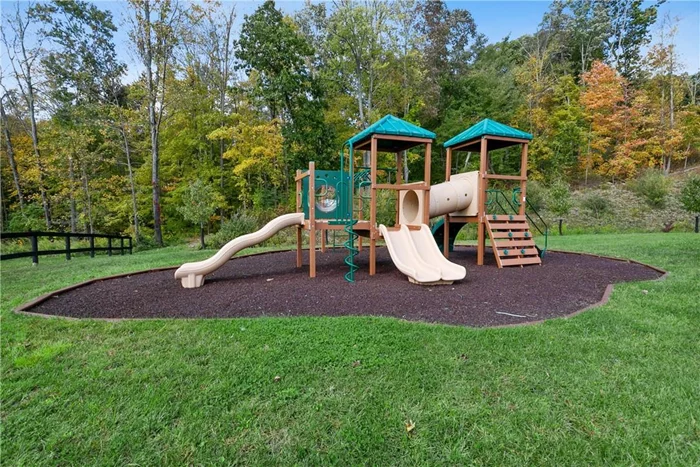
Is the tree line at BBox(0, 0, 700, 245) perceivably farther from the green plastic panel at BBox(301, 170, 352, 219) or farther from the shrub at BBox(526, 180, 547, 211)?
the green plastic panel at BBox(301, 170, 352, 219)

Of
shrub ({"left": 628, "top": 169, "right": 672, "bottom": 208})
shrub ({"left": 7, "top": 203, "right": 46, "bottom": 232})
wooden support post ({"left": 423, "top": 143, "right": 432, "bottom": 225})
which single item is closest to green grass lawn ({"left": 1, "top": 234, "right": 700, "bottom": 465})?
wooden support post ({"left": 423, "top": 143, "right": 432, "bottom": 225})

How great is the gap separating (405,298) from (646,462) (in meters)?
2.78

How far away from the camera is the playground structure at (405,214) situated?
538 cm

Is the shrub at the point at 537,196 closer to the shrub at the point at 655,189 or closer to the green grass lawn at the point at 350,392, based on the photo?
the shrub at the point at 655,189

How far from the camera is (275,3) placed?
16.4 meters

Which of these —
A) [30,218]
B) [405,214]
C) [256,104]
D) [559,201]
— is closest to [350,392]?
[405,214]

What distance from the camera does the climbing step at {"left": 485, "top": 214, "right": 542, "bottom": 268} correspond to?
6633 mm

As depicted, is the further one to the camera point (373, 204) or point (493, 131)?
point (493, 131)

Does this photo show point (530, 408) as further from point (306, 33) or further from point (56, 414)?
point (306, 33)

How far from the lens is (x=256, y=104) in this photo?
688 inches

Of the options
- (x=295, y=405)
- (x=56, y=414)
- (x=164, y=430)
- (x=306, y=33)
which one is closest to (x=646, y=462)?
(x=295, y=405)

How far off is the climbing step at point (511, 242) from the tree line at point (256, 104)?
9604 mm

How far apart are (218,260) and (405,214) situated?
3728 mm

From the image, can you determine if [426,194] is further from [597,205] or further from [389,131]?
[597,205]
